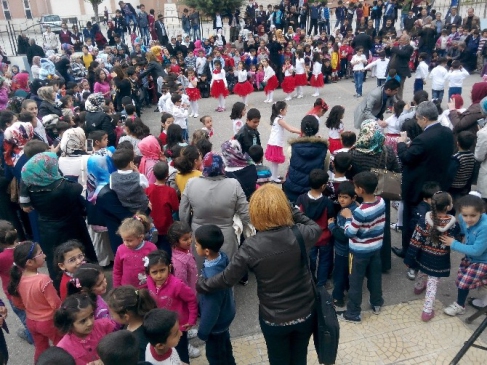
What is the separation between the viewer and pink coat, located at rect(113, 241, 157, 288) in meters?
3.93

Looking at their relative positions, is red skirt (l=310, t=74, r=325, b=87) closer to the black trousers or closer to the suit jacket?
the suit jacket

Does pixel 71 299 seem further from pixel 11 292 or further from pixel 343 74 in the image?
pixel 343 74

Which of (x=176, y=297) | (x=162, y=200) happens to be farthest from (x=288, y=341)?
(x=162, y=200)

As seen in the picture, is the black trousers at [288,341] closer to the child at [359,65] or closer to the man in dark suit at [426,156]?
the man in dark suit at [426,156]

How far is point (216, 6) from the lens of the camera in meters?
21.1

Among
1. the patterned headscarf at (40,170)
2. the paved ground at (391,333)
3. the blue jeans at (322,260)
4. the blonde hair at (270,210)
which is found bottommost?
the paved ground at (391,333)

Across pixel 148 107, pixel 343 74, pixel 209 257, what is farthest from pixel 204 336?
pixel 343 74

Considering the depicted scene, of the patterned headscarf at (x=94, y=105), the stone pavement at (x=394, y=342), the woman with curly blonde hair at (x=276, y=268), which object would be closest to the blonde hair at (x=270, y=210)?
the woman with curly blonde hair at (x=276, y=268)

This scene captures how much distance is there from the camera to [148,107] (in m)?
13.4

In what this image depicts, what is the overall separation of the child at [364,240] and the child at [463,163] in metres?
1.65

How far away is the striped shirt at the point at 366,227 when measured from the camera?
4047 mm

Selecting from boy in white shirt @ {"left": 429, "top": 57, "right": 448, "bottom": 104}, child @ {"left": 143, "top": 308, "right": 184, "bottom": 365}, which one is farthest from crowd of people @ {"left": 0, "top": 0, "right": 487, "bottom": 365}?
boy in white shirt @ {"left": 429, "top": 57, "right": 448, "bottom": 104}

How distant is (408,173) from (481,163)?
104 centimetres

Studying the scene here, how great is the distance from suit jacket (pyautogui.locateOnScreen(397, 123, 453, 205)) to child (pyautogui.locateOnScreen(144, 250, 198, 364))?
2.85m
